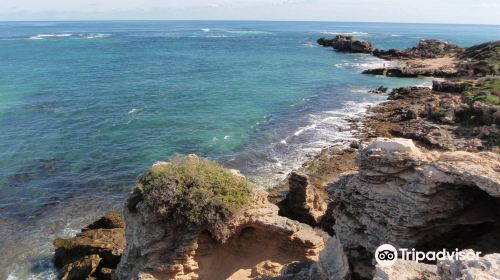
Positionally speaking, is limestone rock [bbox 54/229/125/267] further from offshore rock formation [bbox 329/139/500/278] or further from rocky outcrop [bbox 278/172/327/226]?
offshore rock formation [bbox 329/139/500/278]

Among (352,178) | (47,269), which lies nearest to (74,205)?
(47,269)

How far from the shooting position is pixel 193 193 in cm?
1814

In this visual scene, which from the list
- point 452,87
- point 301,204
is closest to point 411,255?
point 301,204

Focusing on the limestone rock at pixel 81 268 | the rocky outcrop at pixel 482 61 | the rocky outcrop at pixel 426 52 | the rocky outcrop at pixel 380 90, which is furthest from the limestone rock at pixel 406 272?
the rocky outcrop at pixel 426 52

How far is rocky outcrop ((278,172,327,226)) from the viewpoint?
25272 millimetres

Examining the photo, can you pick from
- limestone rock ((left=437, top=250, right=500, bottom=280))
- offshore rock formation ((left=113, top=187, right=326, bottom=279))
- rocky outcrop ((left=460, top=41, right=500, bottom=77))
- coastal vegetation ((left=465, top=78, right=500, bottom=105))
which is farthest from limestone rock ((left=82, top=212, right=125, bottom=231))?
rocky outcrop ((left=460, top=41, right=500, bottom=77))

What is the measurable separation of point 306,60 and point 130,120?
6207cm

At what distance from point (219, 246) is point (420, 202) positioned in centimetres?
978

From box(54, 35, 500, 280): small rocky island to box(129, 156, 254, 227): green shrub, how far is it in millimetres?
49

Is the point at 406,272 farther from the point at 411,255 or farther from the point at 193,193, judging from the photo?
the point at 193,193

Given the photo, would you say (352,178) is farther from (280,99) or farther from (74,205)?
(280,99)

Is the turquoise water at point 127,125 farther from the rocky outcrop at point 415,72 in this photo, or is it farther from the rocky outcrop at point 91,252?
the rocky outcrop at point 415,72

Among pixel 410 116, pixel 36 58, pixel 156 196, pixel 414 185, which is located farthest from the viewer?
pixel 36 58

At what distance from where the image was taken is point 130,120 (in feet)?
161
